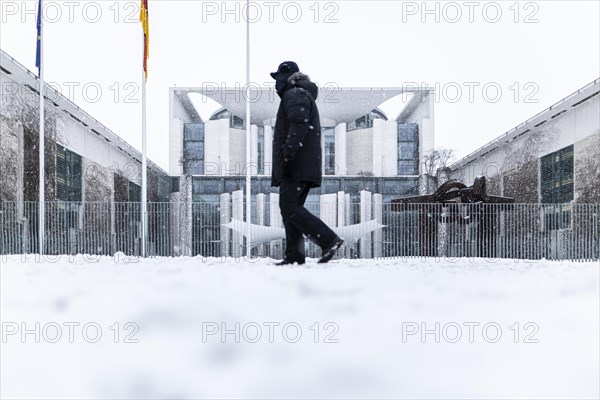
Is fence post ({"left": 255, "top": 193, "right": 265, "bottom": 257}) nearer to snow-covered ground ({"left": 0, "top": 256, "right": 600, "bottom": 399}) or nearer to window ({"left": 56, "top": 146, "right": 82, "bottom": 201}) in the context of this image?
window ({"left": 56, "top": 146, "right": 82, "bottom": 201})

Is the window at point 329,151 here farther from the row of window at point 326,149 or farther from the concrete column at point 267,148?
the concrete column at point 267,148

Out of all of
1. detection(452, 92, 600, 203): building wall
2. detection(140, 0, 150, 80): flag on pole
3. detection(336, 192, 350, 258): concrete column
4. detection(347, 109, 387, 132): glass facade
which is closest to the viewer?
detection(140, 0, 150, 80): flag on pole

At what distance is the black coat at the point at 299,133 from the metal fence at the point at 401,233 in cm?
1167

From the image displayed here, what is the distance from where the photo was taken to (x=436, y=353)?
2311mm

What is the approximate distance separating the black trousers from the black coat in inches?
4.0

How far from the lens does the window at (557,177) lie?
21781mm

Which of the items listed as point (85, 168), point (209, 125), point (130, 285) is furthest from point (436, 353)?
point (209, 125)

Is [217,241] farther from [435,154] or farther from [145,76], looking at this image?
[435,154]

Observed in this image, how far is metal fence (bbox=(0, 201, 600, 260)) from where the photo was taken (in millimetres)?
16453

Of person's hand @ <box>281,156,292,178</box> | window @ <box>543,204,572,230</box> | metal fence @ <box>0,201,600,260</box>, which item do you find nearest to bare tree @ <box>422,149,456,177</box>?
window @ <box>543,204,572,230</box>

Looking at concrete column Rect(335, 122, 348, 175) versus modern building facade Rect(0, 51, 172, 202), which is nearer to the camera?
modern building facade Rect(0, 51, 172, 202)

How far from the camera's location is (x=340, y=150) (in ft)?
117

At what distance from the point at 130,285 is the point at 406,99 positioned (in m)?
36.3

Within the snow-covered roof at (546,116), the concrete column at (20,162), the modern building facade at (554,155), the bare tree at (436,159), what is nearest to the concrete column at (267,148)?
the bare tree at (436,159)
